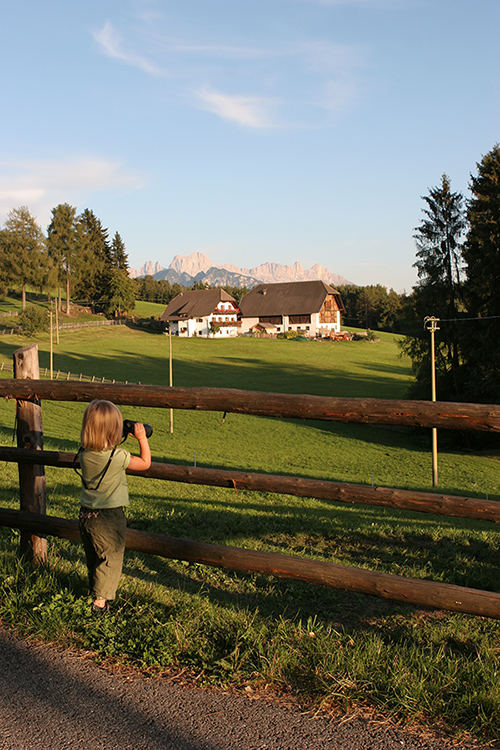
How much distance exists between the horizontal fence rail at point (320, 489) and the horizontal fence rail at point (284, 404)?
18.4 inches

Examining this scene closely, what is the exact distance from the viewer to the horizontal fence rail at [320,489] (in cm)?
386

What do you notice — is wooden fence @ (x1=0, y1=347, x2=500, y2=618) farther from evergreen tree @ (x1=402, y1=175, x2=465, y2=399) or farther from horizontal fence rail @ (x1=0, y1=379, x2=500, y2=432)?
evergreen tree @ (x1=402, y1=175, x2=465, y2=399)

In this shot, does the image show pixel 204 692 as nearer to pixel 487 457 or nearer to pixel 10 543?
pixel 10 543

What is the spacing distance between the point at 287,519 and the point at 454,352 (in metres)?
37.4

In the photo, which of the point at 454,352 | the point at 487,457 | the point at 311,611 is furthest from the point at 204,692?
the point at 454,352

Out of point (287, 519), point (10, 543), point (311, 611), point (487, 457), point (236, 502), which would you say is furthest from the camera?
point (487, 457)

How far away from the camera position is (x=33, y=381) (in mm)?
4953

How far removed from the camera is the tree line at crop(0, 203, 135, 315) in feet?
305

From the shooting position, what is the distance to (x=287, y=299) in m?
111

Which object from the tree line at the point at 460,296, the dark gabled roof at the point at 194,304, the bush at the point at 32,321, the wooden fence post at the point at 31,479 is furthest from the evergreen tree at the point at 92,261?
the wooden fence post at the point at 31,479

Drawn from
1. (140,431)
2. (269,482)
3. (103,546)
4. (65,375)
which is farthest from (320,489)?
(65,375)

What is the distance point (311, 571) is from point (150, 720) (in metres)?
1.34

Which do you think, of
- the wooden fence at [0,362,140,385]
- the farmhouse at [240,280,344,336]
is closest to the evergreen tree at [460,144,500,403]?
the wooden fence at [0,362,140,385]

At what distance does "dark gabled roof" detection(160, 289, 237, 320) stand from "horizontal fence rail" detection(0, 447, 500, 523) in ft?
327
